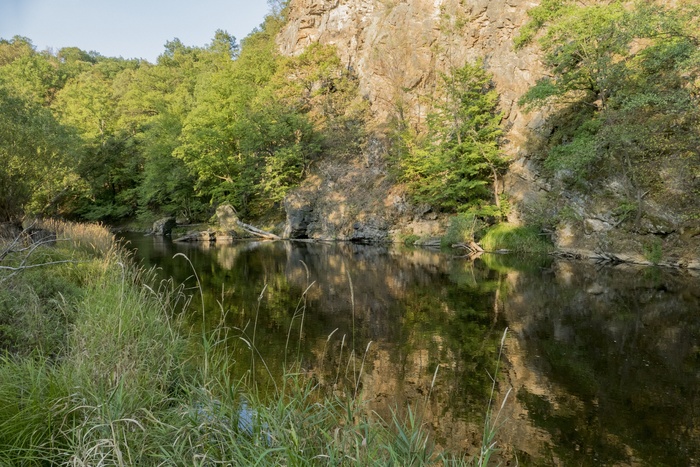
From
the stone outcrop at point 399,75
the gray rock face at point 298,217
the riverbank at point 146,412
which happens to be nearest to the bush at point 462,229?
the stone outcrop at point 399,75

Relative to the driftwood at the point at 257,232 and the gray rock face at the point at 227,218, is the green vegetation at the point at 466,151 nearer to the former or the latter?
the driftwood at the point at 257,232

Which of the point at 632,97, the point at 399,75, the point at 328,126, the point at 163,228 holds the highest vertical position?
the point at 399,75

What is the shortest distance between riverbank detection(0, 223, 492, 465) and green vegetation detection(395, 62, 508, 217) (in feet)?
70.6

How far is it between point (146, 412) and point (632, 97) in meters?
18.1

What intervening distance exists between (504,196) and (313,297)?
17269 mm

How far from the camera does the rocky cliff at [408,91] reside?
23859 mm

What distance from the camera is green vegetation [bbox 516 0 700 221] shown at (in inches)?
573

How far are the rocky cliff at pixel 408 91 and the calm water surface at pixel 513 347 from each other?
364 inches

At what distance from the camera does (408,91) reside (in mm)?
33594

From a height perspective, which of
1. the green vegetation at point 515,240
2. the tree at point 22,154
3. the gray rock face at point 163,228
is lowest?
the gray rock face at point 163,228

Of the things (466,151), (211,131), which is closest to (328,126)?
(211,131)

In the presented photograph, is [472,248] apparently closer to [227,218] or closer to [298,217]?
[298,217]

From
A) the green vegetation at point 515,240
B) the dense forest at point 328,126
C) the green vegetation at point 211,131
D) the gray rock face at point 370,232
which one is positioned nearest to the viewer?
the dense forest at point 328,126

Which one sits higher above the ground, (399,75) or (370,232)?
(399,75)
